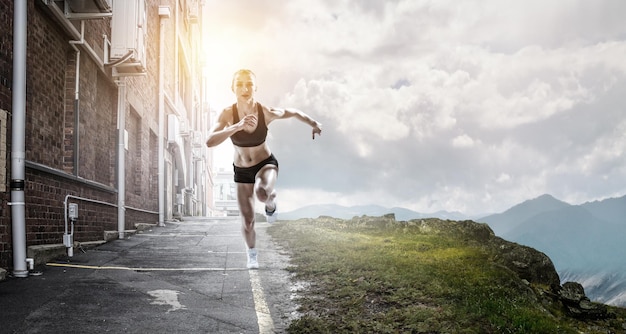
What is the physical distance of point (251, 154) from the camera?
6.82 m

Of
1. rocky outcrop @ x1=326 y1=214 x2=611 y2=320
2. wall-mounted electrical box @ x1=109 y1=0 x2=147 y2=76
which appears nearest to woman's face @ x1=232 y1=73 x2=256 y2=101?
rocky outcrop @ x1=326 y1=214 x2=611 y2=320

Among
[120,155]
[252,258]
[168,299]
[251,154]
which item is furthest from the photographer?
[120,155]

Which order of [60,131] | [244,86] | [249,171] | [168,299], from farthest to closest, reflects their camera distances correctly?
1. [60,131]
2. [249,171]
3. [244,86]
4. [168,299]

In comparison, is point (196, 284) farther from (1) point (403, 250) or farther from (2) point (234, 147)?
(1) point (403, 250)

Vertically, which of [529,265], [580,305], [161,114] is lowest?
[580,305]

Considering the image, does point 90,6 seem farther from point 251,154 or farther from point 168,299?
point 168,299

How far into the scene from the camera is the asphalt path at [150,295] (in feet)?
16.0

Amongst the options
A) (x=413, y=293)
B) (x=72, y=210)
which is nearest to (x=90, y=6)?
(x=72, y=210)

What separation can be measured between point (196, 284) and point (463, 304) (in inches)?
133

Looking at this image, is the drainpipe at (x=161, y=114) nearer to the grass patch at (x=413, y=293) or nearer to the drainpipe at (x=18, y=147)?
the grass patch at (x=413, y=293)

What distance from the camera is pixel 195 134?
30844 mm

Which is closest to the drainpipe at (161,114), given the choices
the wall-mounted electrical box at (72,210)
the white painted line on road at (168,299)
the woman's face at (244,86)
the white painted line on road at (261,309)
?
the wall-mounted electrical box at (72,210)

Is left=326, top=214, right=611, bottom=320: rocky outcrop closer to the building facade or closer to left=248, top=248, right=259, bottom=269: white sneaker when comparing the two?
left=248, top=248, right=259, bottom=269: white sneaker

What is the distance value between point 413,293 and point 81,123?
25.6 feet
